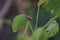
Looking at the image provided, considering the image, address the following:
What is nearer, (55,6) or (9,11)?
(55,6)

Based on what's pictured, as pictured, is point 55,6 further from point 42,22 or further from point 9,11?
point 9,11

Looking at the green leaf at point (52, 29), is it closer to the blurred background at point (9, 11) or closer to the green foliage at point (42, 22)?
the green foliage at point (42, 22)

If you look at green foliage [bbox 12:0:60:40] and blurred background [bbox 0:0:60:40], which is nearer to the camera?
green foliage [bbox 12:0:60:40]

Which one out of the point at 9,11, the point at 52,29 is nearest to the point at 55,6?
the point at 52,29

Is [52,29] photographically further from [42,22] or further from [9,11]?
[9,11]

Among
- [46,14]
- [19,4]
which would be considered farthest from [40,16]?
[19,4]

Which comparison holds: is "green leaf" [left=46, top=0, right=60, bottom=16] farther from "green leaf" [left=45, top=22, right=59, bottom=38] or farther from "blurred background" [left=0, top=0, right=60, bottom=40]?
"blurred background" [left=0, top=0, right=60, bottom=40]

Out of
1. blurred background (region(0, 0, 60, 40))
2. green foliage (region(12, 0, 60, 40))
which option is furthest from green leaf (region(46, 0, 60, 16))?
blurred background (region(0, 0, 60, 40))

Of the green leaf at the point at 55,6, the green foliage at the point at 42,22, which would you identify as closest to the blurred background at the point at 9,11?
the green foliage at the point at 42,22

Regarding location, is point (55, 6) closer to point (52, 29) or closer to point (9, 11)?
point (52, 29)

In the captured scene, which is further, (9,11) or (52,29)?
(9,11)

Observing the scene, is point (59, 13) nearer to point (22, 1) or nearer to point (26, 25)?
point (26, 25)
